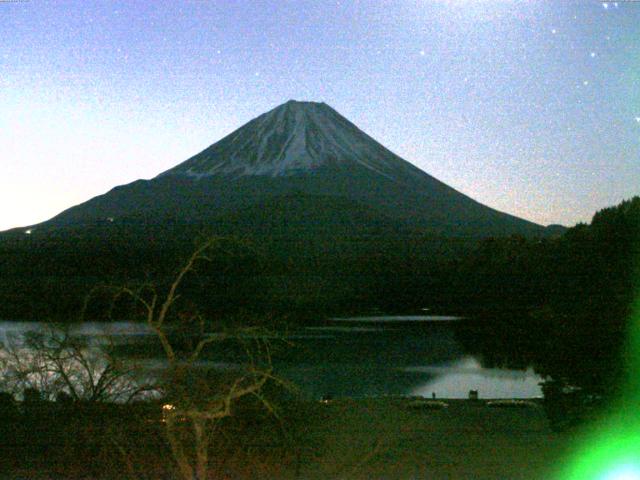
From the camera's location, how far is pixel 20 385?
1021cm

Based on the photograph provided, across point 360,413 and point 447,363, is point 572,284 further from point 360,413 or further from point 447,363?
point 447,363

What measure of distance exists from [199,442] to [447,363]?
2459 cm

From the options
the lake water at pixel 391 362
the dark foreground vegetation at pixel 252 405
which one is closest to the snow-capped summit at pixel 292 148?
the lake water at pixel 391 362

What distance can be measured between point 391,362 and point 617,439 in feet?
63.0

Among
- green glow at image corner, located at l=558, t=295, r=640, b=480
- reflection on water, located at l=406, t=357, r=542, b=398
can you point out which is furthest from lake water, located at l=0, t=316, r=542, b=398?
green glow at image corner, located at l=558, t=295, r=640, b=480

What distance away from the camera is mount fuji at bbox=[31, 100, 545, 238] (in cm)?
6625

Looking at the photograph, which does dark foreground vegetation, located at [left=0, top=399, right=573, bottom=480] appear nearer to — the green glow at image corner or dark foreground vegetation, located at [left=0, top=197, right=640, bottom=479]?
dark foreground vegetation, located at [left=0, top=197, right=640, bottom=479]

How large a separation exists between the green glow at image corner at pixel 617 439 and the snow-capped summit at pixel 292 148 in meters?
75.2

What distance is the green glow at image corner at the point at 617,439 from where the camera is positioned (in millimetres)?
8812

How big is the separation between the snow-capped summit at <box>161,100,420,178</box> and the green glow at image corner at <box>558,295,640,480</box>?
75.2 m


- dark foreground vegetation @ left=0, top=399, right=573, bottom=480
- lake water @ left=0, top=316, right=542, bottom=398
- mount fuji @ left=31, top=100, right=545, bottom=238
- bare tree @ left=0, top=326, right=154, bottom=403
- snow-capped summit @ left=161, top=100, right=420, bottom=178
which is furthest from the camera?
snow-capped summit @ left=161, top=100, right=420, bottom=178

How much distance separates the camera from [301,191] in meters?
79.9

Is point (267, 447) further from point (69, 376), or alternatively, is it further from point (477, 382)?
point (477, 382)

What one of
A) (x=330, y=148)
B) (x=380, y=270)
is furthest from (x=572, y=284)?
(x=330, y=148)
